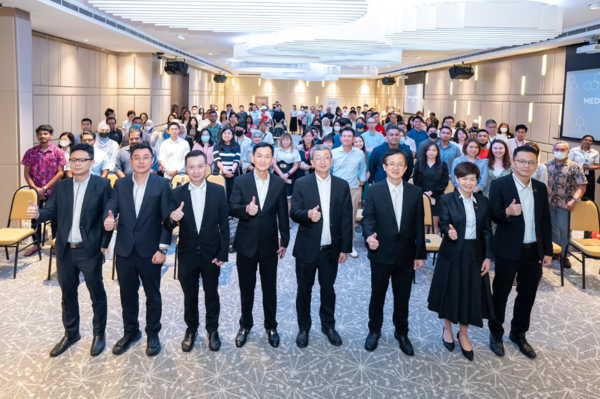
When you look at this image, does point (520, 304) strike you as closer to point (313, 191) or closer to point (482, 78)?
point (313, 191)

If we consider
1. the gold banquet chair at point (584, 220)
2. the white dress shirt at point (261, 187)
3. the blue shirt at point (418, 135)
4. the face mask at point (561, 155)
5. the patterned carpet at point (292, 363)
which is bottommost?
the patterned carpet at point (292, 363)

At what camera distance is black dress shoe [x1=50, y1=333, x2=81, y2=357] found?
443 cm

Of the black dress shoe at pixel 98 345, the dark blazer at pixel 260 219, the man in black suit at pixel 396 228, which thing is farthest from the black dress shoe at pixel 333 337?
the black dress shoe at pixel 98 345

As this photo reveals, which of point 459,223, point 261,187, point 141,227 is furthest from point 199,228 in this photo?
point 459,223

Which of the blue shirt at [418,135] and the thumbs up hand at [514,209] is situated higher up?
the blue shirt at [418,135]

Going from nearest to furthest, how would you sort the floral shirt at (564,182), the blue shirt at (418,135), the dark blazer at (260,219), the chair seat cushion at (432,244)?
the dark blazer at (260,219) → the chair seat cushion at (432,244) → the floral shirt at (564,182) → the blue shirt at (418,135)

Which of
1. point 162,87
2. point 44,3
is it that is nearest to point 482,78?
point 162,87

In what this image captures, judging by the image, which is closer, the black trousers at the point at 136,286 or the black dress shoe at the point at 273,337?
the black trousers at the point at 136,286

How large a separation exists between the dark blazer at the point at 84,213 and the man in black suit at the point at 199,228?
2.06 feet

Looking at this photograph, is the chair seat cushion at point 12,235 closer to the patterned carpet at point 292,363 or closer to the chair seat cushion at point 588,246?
the patterned carpet at point 292,363

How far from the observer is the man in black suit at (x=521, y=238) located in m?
4.52

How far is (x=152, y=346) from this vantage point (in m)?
4.48

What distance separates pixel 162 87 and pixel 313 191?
1471 cm

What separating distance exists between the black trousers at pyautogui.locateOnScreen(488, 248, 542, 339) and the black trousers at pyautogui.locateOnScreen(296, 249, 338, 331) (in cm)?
146
